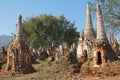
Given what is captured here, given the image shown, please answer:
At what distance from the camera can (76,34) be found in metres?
66.9

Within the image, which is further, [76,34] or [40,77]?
[76,34]

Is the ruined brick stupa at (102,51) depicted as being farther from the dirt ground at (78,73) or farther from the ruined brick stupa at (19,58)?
the ruined brick stupa at (19,58)

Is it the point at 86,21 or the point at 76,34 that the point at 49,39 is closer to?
the point at 76,34

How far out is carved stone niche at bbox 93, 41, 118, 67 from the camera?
25.1m

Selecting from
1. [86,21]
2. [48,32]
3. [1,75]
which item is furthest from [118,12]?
[48,32]

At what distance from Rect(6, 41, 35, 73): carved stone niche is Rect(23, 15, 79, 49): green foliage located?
3030 centimetres

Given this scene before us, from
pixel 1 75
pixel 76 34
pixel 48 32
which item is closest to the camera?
pixel 1 75

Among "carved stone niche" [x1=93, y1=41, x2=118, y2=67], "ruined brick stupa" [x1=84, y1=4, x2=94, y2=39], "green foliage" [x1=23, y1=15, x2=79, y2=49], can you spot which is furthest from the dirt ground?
"green foliage" [x1=23, y1=15, x2=79, y2=49]

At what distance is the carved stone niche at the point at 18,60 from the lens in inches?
1172

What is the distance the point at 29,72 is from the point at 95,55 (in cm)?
722

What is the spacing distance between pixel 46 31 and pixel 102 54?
3800 centimetres

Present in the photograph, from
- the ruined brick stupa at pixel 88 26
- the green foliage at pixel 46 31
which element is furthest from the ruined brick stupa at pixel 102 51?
the green foliage at pixel 46 31

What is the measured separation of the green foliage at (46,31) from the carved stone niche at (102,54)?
3653 cm

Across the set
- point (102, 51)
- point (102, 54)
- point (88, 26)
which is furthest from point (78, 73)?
point (88, 26)
